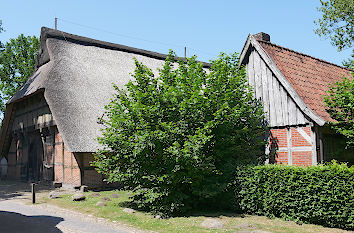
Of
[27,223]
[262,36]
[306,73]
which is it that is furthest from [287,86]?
[27,223]

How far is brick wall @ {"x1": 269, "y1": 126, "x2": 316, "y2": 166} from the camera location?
38.3 feet

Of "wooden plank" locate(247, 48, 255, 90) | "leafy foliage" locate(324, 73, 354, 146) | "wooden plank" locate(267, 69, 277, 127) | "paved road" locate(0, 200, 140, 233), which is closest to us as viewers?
"paved road" locate(0, 200, 140, 233)

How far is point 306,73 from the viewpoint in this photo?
14.3m

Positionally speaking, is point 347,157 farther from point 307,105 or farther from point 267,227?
point 267,227

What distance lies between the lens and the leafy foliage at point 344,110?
428 inches

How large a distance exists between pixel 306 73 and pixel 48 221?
11287 millimetres

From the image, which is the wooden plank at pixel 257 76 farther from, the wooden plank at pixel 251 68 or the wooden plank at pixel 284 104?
the wooden plank at pixel 284 104

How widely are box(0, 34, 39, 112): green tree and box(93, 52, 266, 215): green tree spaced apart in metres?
27.7

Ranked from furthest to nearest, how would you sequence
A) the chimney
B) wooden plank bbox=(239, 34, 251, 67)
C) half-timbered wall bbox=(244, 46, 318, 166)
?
1. the chimney
2. wooden plank bbox=(239, 34, 251, 67)
3. half-timbered wall bbox=(244, 46, 318, 166)

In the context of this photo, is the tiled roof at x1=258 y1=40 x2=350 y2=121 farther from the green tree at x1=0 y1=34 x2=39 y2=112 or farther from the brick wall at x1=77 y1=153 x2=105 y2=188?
the green tree at x1=0 y1=34 x2=39 y2=112

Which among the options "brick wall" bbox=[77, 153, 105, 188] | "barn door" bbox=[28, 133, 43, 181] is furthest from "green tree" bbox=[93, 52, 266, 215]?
"barn door" bbox=[28, 133, 43, 181]

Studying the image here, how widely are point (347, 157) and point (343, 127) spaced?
84.4 inches

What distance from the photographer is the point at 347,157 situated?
13.0 metres

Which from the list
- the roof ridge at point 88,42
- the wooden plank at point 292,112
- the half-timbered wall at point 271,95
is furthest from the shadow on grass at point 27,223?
the roof ridge at point 88,42
